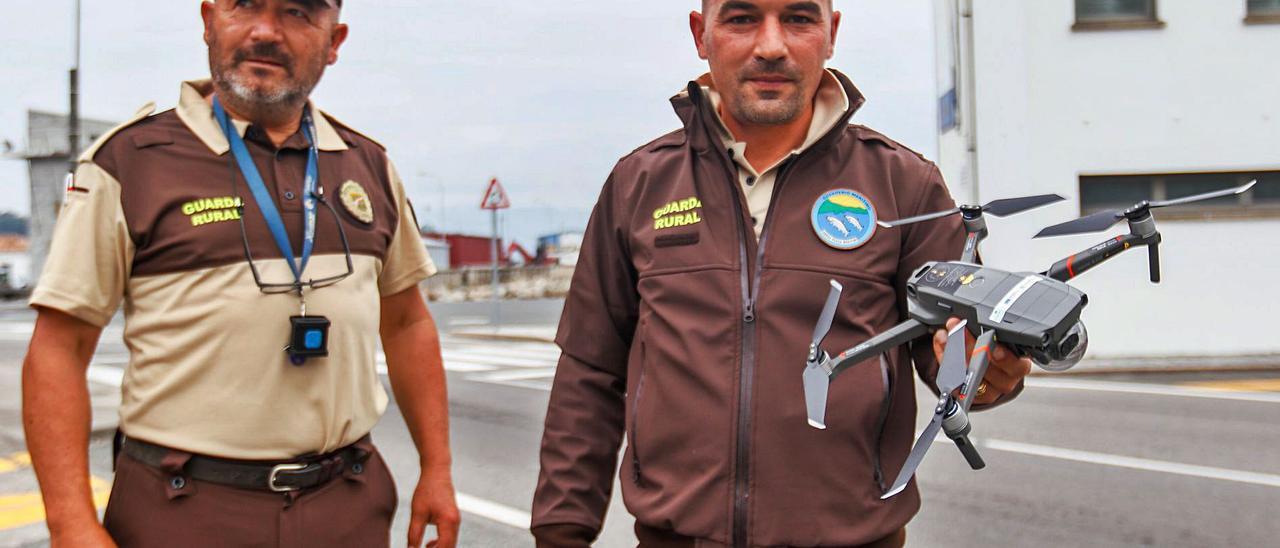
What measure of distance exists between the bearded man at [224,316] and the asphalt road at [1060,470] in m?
3.08

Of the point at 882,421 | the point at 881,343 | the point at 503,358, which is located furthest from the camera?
the point at 503,358

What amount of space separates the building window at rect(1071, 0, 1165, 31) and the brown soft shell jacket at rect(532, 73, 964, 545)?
1239 cm

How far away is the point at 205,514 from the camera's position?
7.02 ft

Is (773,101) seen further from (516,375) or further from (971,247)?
(516,375)

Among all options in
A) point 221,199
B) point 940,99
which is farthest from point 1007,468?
point 940,99

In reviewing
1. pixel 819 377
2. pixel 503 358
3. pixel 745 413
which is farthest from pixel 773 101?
pixel 503 358

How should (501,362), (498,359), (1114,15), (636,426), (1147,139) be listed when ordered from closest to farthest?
(636,426) → (1147,139) → (1114,15) → (501,362) → (498,359)

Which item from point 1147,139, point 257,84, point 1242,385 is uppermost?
point 1147,139

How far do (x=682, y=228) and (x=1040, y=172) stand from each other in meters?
12.3

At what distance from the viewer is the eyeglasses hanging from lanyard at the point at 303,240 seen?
219cm

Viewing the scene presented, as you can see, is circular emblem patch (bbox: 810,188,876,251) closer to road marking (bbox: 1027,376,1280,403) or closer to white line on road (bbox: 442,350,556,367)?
road marking (bbox: 1027,376,1280,403)

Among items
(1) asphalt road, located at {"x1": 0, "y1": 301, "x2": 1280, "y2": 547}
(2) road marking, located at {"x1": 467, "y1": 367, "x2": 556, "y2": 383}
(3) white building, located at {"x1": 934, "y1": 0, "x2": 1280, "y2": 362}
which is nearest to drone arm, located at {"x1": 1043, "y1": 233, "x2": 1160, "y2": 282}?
(1) asphalt road, located at {"x1": 0, "y1": 301, "x2": 1280, "y2": 547}

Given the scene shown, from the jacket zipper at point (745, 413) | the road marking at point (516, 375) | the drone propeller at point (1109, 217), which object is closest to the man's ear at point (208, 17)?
the jacket zipper at point (745, 413)

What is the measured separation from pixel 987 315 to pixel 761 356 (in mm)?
720
